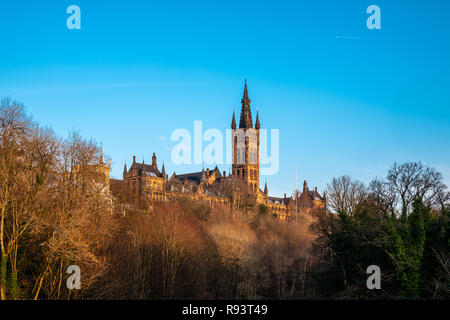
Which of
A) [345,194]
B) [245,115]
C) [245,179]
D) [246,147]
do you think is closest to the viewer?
[345,194]

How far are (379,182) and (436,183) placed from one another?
6.58m

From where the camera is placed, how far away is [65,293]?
88.2 feet

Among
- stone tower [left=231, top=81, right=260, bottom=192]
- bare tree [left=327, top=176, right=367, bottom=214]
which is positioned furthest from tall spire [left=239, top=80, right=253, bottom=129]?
bare tree [left=327, top=176, right=367, bottom=214]

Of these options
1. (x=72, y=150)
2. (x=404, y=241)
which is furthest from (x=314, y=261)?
(x=72, y=150)

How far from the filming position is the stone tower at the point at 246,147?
428ft

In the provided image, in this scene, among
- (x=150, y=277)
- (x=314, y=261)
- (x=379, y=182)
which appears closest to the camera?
(x=150, y=277)

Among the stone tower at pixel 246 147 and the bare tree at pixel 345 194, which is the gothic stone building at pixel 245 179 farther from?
the bare tree at pixel 345 194

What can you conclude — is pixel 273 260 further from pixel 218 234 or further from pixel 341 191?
pixel 341 191

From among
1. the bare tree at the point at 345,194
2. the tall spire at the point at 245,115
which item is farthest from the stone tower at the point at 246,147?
the bare tree at the point at 345,194

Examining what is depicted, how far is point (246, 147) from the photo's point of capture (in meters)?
134

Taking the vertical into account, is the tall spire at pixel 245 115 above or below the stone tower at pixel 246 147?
above

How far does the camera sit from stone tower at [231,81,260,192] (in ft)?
428

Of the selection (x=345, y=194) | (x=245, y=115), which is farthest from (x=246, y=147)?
(x=345, y=194)

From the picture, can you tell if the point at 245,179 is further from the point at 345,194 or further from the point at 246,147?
the point at 345,194
